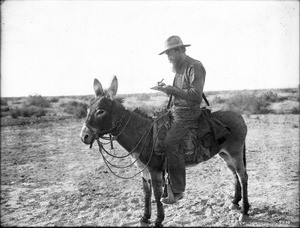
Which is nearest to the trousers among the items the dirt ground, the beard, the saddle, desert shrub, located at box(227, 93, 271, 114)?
the saddle

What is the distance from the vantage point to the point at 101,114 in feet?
15.4

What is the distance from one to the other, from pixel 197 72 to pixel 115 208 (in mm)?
3558

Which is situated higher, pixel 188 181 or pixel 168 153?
pixel 168 153

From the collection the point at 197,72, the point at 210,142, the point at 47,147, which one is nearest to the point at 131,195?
the point at 210,142

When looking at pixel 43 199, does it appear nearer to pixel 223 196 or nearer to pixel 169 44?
pixel 223 196

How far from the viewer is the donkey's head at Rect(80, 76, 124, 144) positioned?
4609 millimetres

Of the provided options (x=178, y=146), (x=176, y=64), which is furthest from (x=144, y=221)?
(x=176, y=64)

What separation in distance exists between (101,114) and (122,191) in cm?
328

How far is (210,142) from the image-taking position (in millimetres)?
5227

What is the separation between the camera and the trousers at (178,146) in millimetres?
4809

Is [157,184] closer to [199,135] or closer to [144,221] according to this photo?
[144,221]

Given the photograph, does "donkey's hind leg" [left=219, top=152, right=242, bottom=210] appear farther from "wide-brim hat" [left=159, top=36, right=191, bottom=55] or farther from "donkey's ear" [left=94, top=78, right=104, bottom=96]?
"donkey's ear" [left=94, top=78, right=104, bottom=96]

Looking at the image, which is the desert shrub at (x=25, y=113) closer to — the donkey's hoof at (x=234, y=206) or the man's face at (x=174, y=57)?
the man's face at (x=174, y=57)

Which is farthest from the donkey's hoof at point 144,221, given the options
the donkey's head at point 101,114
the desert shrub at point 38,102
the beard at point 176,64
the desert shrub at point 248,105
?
the desert shrub at point 38,102
